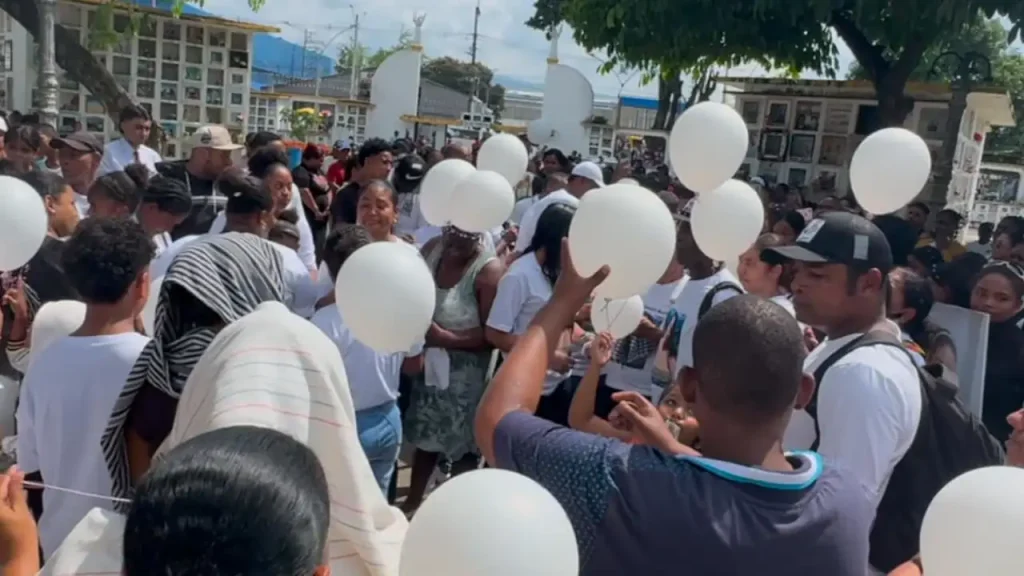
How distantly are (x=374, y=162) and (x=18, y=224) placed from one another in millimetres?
3042

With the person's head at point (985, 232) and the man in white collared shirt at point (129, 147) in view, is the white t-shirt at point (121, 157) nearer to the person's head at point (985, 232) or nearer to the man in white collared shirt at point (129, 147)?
the man in white collared shirt at point (129, 147)

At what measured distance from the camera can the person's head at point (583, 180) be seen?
7035mm

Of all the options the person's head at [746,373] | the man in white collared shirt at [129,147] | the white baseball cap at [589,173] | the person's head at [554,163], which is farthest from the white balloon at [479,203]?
the person's head at [554,163]

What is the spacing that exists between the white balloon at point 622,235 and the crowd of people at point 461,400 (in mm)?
268

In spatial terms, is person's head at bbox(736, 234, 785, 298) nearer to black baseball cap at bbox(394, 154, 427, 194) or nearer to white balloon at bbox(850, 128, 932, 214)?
white balloon at bbox(850, 128, 932, 214)

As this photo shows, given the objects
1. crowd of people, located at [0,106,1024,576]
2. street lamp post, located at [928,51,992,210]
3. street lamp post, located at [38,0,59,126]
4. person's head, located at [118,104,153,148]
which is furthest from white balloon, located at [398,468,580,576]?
street lamp post, located at [38,0,59,126]

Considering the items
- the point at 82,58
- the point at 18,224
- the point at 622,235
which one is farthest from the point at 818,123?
the point at 18,224

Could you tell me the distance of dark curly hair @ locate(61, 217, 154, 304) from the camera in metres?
2.38

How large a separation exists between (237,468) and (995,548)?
1338 mm

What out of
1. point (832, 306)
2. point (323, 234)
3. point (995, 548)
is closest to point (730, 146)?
point (832, 306)

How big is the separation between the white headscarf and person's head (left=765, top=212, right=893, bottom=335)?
4.89 feet

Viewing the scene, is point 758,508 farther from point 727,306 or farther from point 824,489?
point 727,306

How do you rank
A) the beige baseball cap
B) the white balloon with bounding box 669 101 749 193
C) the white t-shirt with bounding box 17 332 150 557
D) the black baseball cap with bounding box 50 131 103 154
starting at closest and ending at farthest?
the white t-shirt with bounding box 17 332 150 557
the white balloon with bounding box 669 101 749 193
the black baseball cap with bounding box 50 131 103 154
the beige baseball cap

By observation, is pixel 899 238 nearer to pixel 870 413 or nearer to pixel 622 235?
pixel 622 235
